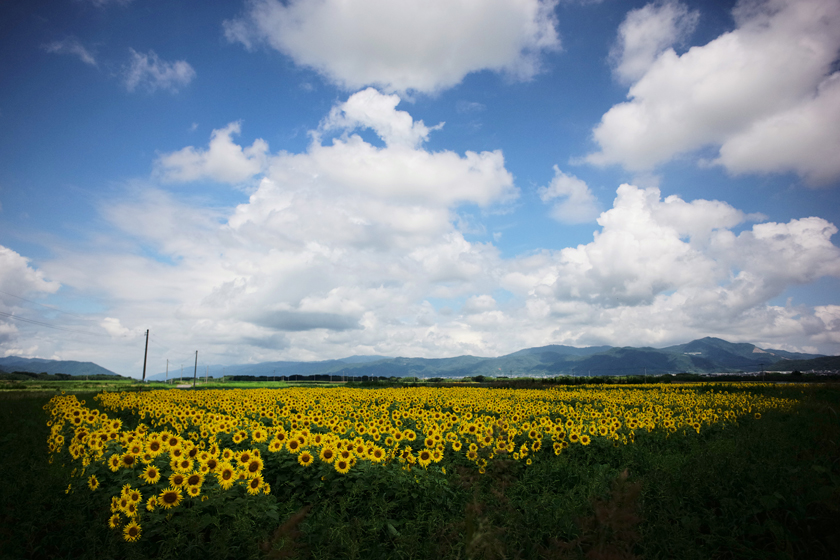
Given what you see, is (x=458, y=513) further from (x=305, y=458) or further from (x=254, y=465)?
(x=254, y=465)

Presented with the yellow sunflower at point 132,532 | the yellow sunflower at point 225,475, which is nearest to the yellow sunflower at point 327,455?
the yellow sunflower at point 225,475

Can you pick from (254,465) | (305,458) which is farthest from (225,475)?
(305,458)

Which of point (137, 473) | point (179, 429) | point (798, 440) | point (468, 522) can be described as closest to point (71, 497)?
point (137, 473)

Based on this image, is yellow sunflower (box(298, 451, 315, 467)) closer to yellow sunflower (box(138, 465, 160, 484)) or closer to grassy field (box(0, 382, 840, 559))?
grassy field (box(0, 382, 840, 559))

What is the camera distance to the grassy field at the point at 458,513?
204 inches

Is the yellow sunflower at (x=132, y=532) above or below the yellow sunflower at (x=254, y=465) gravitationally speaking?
below

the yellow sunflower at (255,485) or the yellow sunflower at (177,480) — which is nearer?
the yellow sunflower at (177,480)

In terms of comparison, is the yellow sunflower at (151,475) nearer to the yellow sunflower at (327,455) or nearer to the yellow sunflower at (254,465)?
the yellow sunflower at (254,465)

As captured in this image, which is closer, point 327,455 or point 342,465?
point 342,465

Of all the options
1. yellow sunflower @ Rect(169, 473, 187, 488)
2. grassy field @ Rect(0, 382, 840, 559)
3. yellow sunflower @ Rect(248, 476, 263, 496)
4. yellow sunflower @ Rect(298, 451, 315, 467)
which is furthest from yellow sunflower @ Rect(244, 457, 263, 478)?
yellow sunflower @ Rect(298, 451, 315, 467)

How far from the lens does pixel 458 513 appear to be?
21.9ft

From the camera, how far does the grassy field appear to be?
17.0 ft

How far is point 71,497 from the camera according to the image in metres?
6.24

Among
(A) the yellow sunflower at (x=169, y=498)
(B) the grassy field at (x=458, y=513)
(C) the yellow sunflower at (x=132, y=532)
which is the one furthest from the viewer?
(A) the yellow sunflower at (x=169, y=498)
